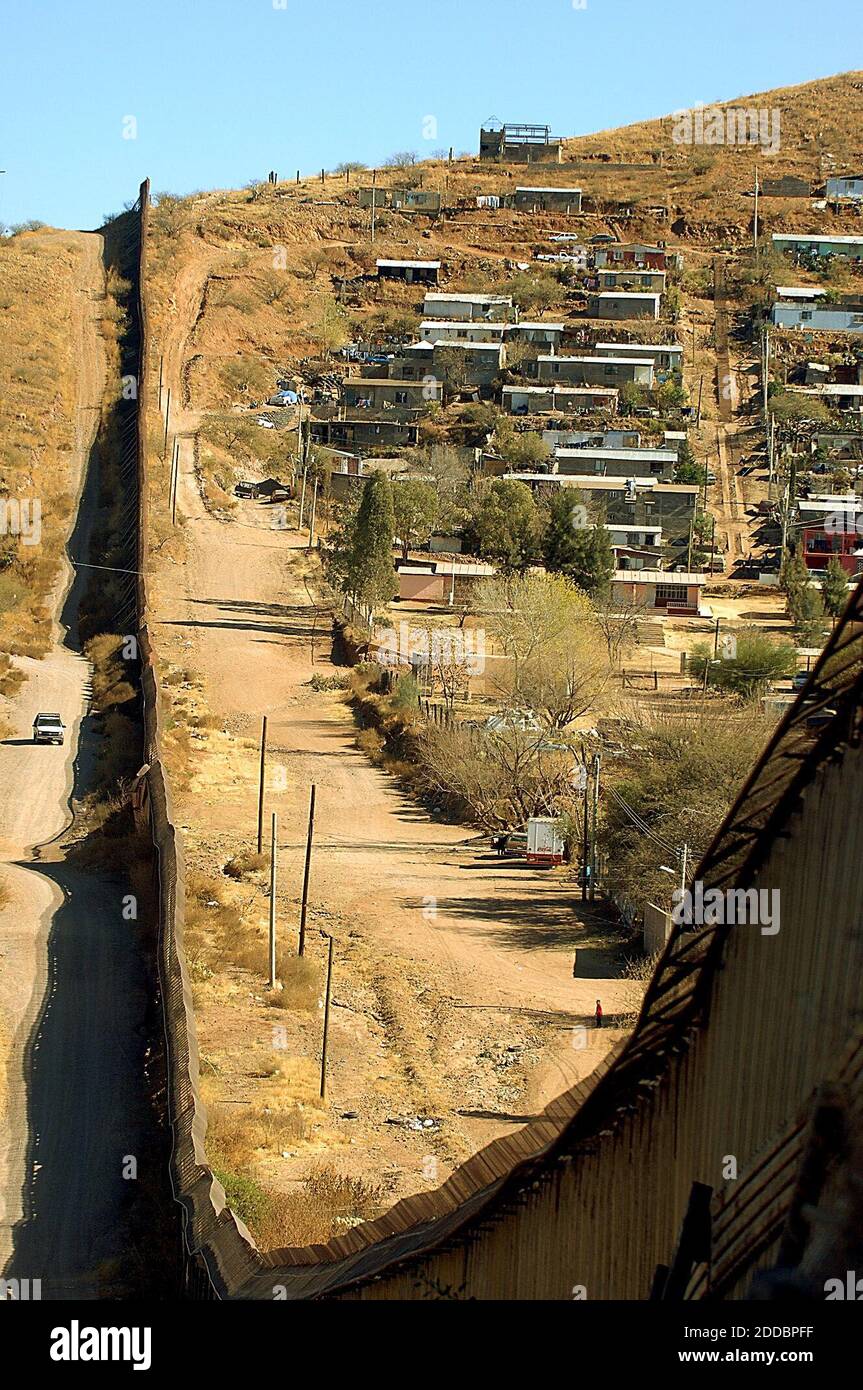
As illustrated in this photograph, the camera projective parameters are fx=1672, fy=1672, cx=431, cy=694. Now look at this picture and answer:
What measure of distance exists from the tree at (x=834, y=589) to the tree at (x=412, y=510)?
11.8 meters

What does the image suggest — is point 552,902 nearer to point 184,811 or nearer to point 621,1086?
point 184,811

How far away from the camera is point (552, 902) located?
2506cm

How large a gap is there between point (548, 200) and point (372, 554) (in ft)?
170

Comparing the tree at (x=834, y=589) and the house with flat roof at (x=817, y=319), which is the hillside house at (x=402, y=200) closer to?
the house with flat roof at (x=817, y=319)

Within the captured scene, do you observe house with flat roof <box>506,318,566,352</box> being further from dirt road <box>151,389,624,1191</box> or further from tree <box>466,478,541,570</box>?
dirt road <box>151,389,624,1191</box>

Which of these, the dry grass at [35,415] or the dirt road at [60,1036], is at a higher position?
the dry grass at [35,415]

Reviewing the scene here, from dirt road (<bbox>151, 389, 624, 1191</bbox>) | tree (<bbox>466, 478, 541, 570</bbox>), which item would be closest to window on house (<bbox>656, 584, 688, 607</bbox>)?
tree (<bbox>466, 478, 541, 570</bbox>)

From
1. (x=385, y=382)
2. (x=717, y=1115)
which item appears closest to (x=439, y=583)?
(x=385, y=382)

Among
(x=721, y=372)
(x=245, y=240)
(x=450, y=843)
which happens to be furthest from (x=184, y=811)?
(x=245, y=240)

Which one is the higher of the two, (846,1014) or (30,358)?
(30,358)

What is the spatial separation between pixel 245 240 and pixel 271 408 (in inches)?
785

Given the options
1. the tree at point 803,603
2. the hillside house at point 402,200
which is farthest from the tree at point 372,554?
the hillside house at point 402,200

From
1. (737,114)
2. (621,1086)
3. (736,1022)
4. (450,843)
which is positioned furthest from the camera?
(737,114)

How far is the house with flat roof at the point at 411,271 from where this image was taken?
261 ft
